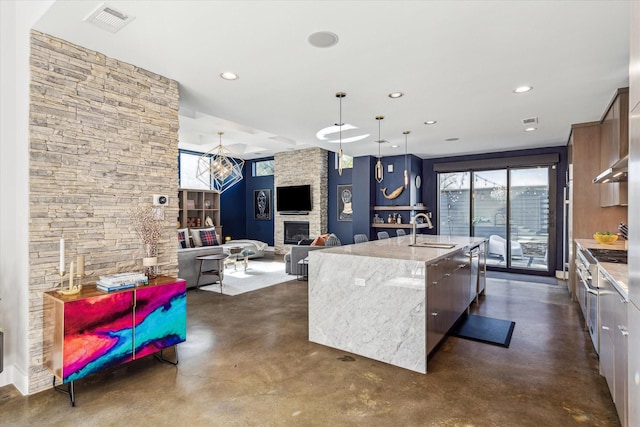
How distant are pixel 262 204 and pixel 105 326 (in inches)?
334

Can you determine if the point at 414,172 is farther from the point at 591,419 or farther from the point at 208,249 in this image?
the point at 591,419

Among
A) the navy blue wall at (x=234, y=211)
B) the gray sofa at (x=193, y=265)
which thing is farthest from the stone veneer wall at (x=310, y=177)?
the gray sofa at (x=193, y=265)

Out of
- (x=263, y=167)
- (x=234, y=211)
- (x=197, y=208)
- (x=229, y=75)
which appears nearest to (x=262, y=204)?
(x=234, y=211)

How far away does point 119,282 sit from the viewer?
2613mm

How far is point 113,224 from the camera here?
9.77 feet

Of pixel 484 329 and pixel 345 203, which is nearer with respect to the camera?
pixel 484 329

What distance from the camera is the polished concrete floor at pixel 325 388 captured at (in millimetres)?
2209

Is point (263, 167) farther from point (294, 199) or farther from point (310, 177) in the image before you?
point (310, 177)

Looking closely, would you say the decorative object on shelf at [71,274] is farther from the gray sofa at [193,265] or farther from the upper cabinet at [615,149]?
the upper cabinet at [615,149]

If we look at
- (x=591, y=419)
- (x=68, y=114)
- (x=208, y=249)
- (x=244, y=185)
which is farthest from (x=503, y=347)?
(x=244, y=185)

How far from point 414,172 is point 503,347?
5273mm

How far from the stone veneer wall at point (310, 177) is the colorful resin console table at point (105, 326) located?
6.54 metres

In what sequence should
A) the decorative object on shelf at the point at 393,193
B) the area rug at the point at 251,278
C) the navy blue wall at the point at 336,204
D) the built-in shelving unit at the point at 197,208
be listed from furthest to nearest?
the navy blue wall at the point at 336,204
the built-in shelving unit at the point at 197,208
the decorative object on shelf at the point at 393,193
the area rug at the point at 251,278

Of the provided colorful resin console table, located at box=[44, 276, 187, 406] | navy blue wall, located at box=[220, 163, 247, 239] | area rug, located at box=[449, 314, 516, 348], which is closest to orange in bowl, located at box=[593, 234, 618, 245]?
area rug, located at box=[449, 314, 516, 348]
